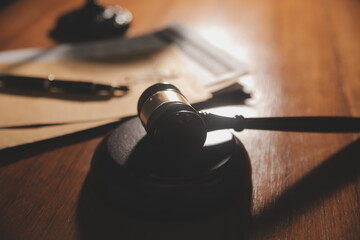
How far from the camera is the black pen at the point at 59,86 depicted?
1.79 feet

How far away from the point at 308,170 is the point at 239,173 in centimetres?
10

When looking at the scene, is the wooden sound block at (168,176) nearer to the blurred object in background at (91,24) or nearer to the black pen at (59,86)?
the black pen at (59,86)

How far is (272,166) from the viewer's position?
41 cm

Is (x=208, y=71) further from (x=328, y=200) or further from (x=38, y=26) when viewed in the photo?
(x=38, y=26)

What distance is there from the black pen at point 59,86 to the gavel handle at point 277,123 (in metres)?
0.22

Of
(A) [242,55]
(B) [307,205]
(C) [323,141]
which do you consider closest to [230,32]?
(A) [242,55]

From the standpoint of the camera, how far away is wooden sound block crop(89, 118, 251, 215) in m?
0.33

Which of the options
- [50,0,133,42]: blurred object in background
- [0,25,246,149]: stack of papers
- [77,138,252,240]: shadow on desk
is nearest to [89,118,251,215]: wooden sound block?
[77,138,252,240]: shadow on desk

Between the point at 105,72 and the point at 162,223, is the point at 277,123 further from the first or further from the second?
the point at 105,72

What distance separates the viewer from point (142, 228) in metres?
0.33

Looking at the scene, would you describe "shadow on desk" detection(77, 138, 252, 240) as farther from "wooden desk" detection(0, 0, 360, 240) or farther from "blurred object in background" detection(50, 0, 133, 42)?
"blurred object in background" detection(50, 0, 133, 42)

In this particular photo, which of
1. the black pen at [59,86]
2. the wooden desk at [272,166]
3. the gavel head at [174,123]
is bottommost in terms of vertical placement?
the wooden desk at [272,166]

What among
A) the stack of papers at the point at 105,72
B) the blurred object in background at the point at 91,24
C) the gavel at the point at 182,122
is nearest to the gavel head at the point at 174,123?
the gavel at the point at 182,122

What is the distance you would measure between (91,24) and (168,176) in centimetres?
55
